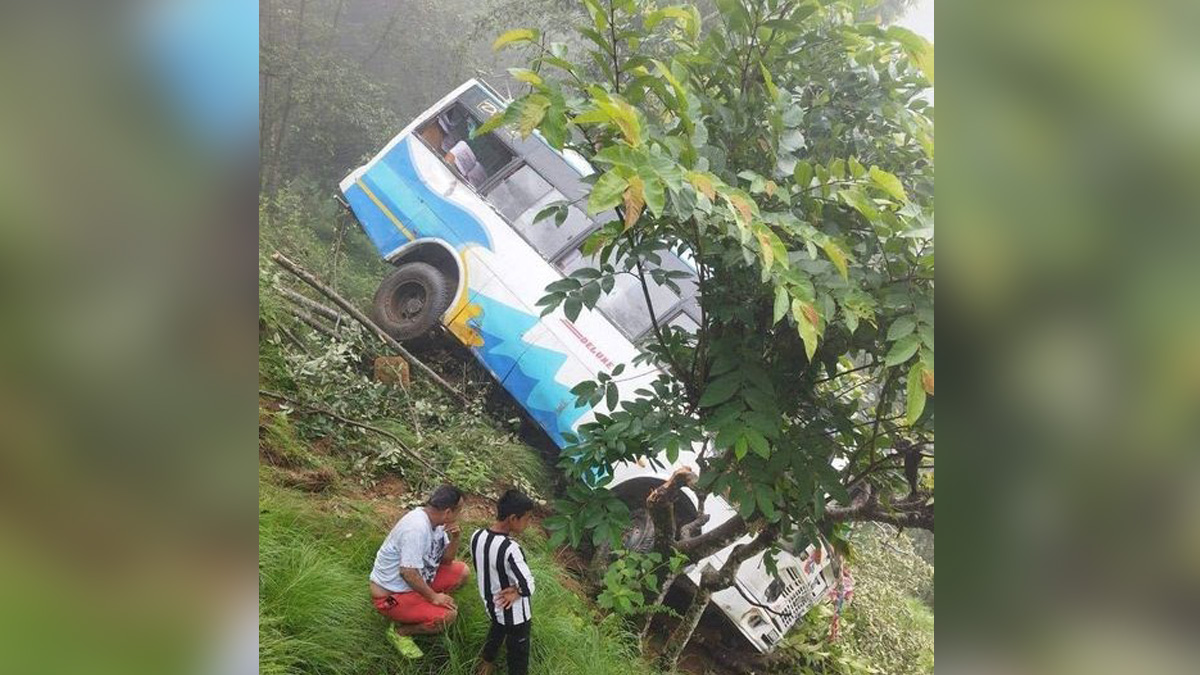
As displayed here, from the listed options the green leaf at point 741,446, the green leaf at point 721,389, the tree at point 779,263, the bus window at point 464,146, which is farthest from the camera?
the bus window at point 464,146

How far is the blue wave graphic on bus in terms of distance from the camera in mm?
2715

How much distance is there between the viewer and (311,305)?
9.27ft

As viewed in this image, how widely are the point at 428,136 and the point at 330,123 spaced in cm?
32

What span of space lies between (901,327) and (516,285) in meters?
1.28

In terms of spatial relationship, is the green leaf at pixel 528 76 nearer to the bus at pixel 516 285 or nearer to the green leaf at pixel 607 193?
the green leaf at pixel 607 193

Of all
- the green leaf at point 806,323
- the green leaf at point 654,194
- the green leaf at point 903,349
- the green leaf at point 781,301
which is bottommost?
the green leaf at point 903,349

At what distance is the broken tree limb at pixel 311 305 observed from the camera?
2801 mm

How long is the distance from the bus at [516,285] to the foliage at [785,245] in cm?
17

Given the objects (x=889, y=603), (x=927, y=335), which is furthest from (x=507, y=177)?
(x=889, y=603)

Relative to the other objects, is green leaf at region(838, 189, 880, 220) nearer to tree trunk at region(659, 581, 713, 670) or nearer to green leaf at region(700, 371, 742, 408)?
green leaf at region(700, 371, 742, 408)
